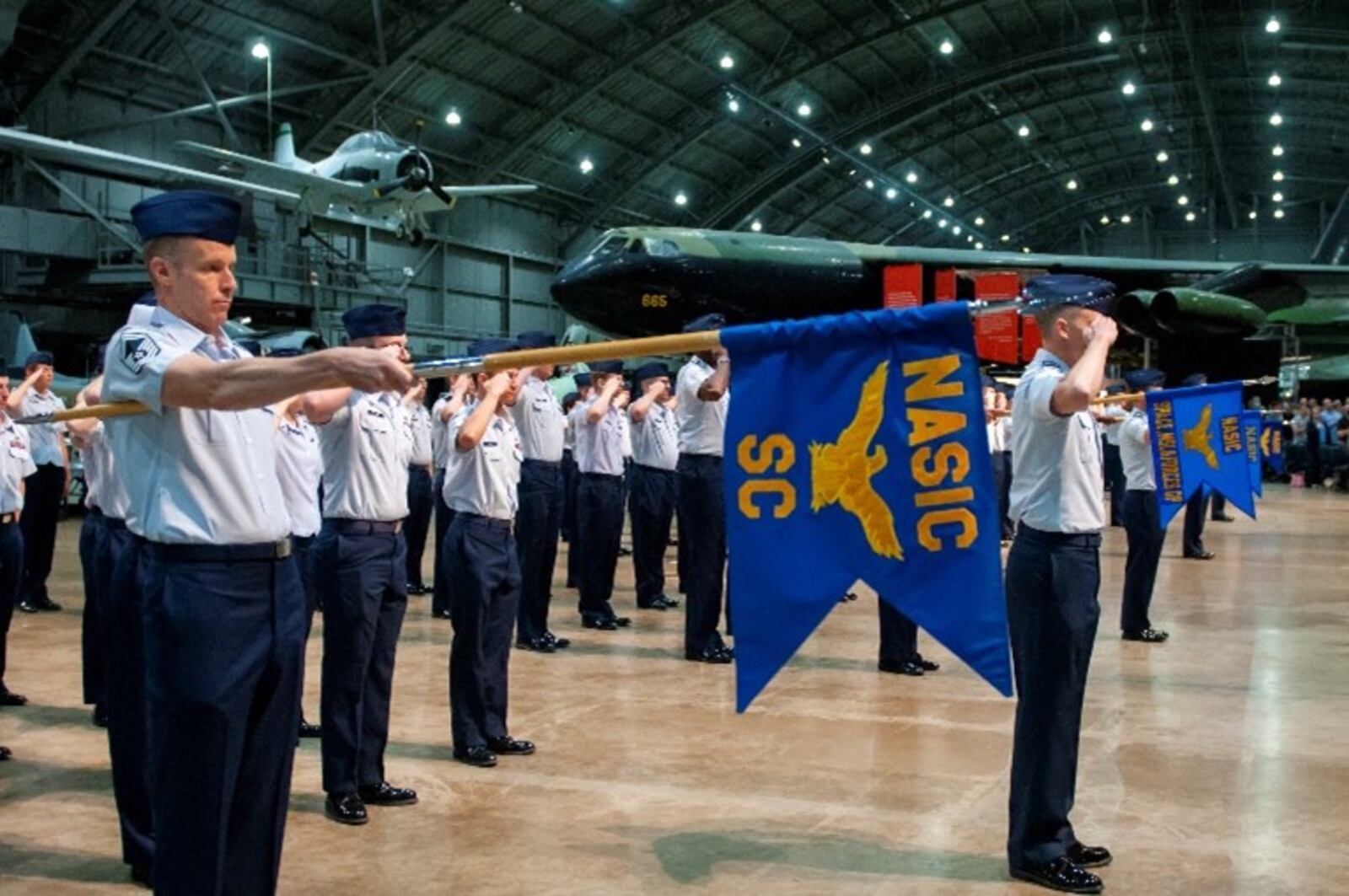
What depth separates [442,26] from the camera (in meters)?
22.4

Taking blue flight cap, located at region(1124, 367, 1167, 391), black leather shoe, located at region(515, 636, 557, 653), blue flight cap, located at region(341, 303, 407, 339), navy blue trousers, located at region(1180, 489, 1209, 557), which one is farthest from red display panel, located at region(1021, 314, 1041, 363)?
blue flight cap, located at region(341, 303, 407, 339)

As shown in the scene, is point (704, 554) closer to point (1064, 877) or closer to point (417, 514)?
point (417, 514)

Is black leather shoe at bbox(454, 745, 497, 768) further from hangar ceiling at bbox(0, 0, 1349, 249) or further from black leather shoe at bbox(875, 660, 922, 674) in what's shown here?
hangar ceiling at bbox(0, 0, 1349, 249)

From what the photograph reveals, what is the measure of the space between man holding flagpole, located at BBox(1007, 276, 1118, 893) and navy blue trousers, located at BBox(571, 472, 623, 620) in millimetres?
5100

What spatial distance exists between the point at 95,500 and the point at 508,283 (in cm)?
2537

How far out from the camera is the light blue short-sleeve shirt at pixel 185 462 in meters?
2.72

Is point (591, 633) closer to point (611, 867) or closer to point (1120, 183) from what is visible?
point (611, 867)

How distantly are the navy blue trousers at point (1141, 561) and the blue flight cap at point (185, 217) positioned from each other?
6694mm

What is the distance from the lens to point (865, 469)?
306cm

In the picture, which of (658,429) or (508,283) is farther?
(508,283)

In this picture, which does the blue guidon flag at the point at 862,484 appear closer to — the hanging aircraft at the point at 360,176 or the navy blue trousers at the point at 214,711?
the navy blue trousers at the point at 214,711

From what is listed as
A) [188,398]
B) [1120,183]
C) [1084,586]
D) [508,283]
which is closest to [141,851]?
[188,398]

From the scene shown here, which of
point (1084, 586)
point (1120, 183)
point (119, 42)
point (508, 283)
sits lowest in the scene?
point (1084, 586)

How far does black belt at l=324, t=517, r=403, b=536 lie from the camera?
4637mm
